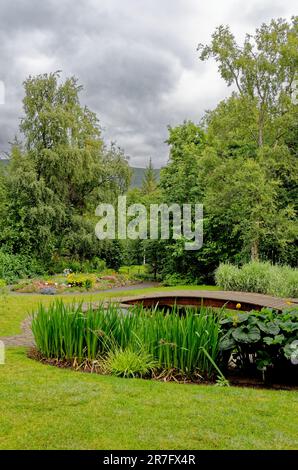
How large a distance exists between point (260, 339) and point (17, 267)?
52.0 ft

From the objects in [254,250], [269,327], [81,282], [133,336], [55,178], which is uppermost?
[55,178]

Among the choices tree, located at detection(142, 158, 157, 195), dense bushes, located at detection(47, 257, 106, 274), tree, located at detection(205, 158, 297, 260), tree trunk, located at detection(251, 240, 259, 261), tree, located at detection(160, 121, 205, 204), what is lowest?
dense bushes, located at detection(47, 257, 106, 274)

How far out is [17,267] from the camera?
62.4 feet

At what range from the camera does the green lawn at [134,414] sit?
318cm

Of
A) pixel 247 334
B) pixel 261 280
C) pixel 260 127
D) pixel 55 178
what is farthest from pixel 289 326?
pixel 55 178

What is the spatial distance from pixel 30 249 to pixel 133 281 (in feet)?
17.1

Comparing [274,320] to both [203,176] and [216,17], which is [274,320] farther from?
[216,17]

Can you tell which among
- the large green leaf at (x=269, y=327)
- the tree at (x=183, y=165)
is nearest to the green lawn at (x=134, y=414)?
the large green leaf at (x=269, y=327)

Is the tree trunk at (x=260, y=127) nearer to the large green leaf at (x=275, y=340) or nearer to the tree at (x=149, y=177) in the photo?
the large green leaf at (x=275, y=340)

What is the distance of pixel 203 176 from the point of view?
18406mm

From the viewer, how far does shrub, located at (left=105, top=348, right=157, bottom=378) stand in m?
5.18

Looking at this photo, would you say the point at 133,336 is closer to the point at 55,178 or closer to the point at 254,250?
the point at 254,250

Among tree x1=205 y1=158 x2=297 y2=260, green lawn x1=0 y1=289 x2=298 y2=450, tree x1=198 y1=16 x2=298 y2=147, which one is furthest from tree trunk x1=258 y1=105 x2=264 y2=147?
green lawn x1=0 y1=289 x2=298 y2=450

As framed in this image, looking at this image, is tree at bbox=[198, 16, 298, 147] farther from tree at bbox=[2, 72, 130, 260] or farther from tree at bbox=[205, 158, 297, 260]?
tree at bbox=[2, 72, 130, 260]
